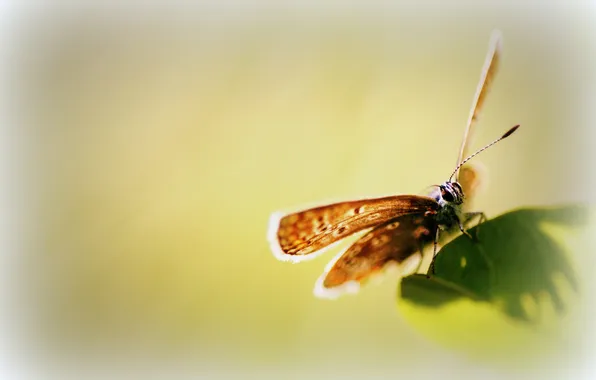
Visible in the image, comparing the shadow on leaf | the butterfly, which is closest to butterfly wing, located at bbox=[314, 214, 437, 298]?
the butterfly

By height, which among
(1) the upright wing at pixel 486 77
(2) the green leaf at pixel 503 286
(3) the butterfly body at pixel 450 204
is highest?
(1) the upright wing at pixel 486 77

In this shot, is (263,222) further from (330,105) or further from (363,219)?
(363,219)

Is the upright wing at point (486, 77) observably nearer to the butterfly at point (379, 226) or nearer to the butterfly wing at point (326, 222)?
the butterfly at point (379, 226)

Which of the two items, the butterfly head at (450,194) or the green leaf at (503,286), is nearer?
the green leaf at (503,286)

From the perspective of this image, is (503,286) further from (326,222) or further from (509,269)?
(326,222)

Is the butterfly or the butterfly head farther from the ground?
the butterfly head

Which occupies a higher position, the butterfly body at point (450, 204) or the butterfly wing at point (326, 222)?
the butterfly body at point (450, 204)

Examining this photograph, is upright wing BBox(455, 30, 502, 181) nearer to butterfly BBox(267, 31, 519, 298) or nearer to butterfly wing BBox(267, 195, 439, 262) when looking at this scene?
butterfly BBox(267, 31, 519, 298)

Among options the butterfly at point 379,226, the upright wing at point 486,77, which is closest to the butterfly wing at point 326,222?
the butterfly at point 379,226
